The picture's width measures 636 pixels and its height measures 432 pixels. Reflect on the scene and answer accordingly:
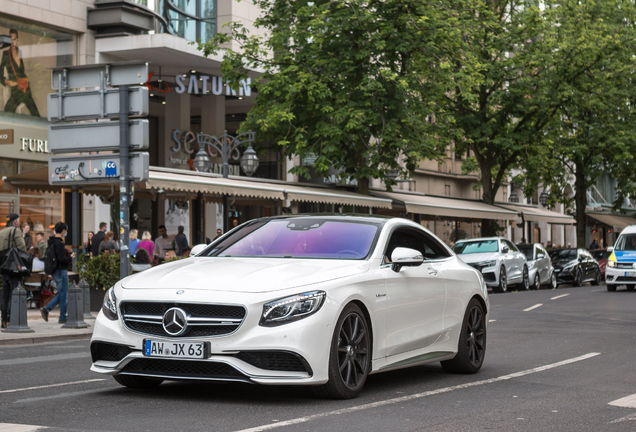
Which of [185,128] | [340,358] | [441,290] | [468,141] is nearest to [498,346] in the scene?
[441,290]

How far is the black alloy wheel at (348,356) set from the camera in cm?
712

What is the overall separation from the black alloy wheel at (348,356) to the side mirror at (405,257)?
627 mm

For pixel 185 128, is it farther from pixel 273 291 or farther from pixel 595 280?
pixel 273 291

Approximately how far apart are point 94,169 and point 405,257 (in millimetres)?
9769

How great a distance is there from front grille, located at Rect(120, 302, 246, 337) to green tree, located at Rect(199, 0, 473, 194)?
2063 centimetres

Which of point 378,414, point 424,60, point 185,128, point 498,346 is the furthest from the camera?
point 185,128

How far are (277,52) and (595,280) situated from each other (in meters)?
16.4

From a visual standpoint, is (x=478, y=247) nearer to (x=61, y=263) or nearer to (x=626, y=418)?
(x=61, y=263)

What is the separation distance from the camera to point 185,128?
3269cm

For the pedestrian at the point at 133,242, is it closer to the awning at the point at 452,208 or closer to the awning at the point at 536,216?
the awning at the point at 452,208

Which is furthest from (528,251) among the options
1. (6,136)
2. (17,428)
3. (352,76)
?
(17,428)

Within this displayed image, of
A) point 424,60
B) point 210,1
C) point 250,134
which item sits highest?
point 210,1

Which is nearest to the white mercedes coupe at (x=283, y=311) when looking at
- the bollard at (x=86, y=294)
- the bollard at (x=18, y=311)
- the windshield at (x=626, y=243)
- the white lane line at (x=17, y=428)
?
the white lane line at (x=17, y=428)

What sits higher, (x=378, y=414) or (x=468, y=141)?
(x=468, y=141)
